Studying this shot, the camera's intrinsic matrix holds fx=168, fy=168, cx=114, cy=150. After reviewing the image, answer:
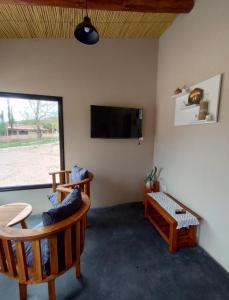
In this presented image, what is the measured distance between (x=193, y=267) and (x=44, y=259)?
1511 millimetres

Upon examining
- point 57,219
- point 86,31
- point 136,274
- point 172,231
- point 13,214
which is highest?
point 86,31

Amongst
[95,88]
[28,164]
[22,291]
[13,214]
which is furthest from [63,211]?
→ [95,88]

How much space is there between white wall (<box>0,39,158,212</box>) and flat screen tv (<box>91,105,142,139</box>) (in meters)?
0.14

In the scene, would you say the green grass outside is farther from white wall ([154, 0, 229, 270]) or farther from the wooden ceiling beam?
white wall ([154, 0, 229, 270])

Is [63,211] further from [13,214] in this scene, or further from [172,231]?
[172,231]

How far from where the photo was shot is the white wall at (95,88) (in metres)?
2.51

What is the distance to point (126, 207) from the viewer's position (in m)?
3.08

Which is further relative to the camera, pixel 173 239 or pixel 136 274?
pixel 173 239

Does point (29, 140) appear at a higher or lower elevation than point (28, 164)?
higher

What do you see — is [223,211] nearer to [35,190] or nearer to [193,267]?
[193,267]

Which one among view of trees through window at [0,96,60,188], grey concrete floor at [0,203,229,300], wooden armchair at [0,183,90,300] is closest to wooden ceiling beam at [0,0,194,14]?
view of trees through window at [0,96,60,188]

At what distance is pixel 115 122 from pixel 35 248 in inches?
83.5

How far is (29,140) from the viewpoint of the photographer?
270 cm

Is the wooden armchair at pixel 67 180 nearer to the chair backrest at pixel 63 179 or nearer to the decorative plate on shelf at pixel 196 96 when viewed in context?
the chair backrest at pixel 63 179
